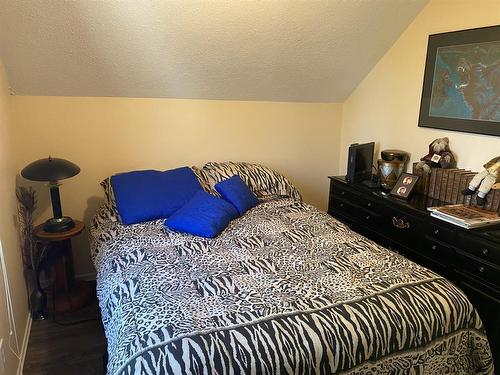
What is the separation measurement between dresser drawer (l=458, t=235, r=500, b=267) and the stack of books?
334 mm

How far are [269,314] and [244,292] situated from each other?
0.19 m

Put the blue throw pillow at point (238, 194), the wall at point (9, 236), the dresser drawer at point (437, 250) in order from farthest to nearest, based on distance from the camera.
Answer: the blue throw pillow at point (238, 194)
the dresser drawer at point (437, 250)
the wall at point (9, 236)

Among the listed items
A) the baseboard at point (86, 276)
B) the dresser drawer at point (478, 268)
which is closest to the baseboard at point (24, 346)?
the baseboard at point (86, 276)

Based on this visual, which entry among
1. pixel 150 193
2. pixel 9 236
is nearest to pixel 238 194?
pixel 150 193

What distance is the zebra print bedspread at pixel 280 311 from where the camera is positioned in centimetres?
127

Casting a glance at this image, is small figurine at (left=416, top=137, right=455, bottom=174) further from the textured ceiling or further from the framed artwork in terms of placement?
the textured ceiling

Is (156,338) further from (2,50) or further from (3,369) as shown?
(2,50)

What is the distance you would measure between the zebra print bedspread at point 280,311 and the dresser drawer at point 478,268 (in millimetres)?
398

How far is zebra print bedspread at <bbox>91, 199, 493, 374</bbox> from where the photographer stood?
127cm

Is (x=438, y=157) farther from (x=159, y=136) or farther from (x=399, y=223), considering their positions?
(x=159, y=136)

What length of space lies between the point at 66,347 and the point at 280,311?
4.89 ft

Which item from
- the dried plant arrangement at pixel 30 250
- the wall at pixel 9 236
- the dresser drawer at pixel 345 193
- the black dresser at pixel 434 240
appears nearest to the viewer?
the wall at pixel 9 236

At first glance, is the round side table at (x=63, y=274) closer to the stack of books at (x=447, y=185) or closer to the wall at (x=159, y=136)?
the wall at (x=159, y=136)

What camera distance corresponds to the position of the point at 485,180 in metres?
2.16
